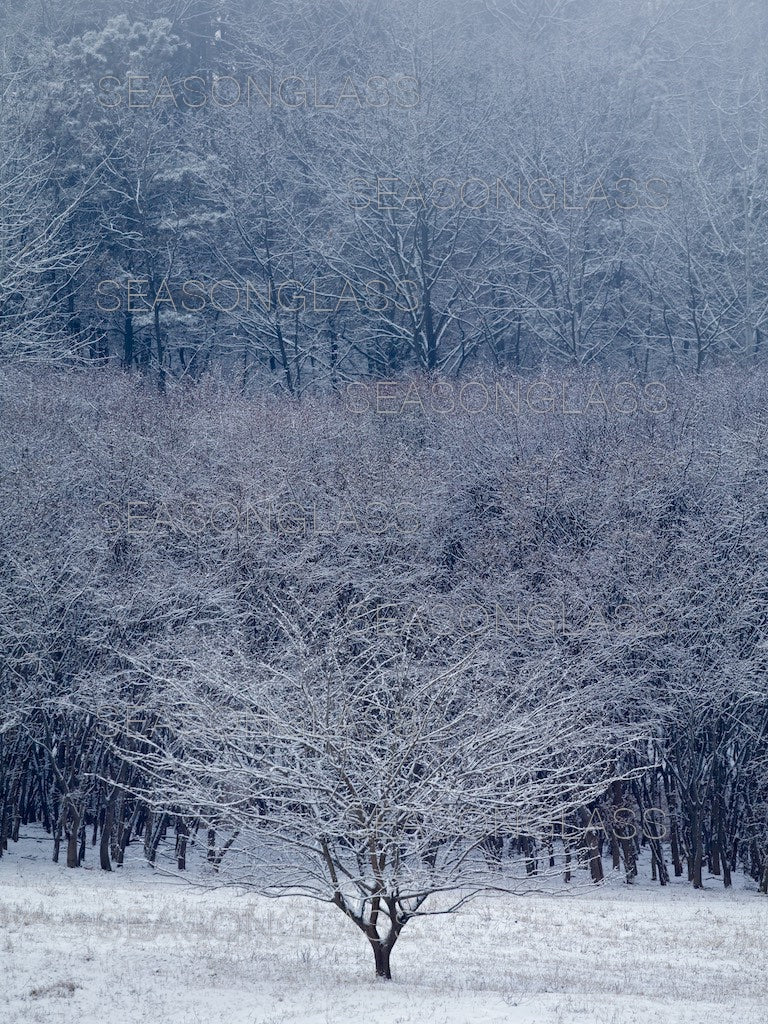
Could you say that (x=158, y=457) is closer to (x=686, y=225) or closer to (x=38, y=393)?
(x=38, y=393)

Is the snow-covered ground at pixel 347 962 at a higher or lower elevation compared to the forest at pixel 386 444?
lower

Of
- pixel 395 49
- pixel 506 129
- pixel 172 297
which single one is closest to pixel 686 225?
pixel 506 129

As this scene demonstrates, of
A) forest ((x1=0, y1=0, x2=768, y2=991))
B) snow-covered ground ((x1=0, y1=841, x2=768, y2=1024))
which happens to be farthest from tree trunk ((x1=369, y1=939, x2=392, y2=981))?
snow-covered ground ((x1=0, y1=841, x2=768, y2=1024))

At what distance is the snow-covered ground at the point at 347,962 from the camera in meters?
9.79

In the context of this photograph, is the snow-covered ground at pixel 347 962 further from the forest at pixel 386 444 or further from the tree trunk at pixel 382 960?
the forest at pixel 386 444

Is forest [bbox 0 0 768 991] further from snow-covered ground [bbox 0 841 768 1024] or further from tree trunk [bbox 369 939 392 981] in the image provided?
snow-covered ground [bbox 0 841 768 1024]

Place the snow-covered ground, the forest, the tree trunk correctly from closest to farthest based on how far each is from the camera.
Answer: the snow-covered ground
the tree trunk
the forest

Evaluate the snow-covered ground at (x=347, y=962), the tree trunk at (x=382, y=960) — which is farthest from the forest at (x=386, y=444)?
the snow-covered ground at (x=347, y=962)

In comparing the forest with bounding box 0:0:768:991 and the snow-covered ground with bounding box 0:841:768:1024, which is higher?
the forest with bounding box 0:0:768:991

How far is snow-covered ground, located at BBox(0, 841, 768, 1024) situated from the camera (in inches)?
385

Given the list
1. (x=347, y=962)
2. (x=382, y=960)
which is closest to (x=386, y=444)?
(x=347, y=962)

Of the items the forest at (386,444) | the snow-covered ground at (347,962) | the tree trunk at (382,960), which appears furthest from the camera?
the forest at (386,444)

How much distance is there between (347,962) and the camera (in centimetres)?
1212

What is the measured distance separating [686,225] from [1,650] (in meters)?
23.3
